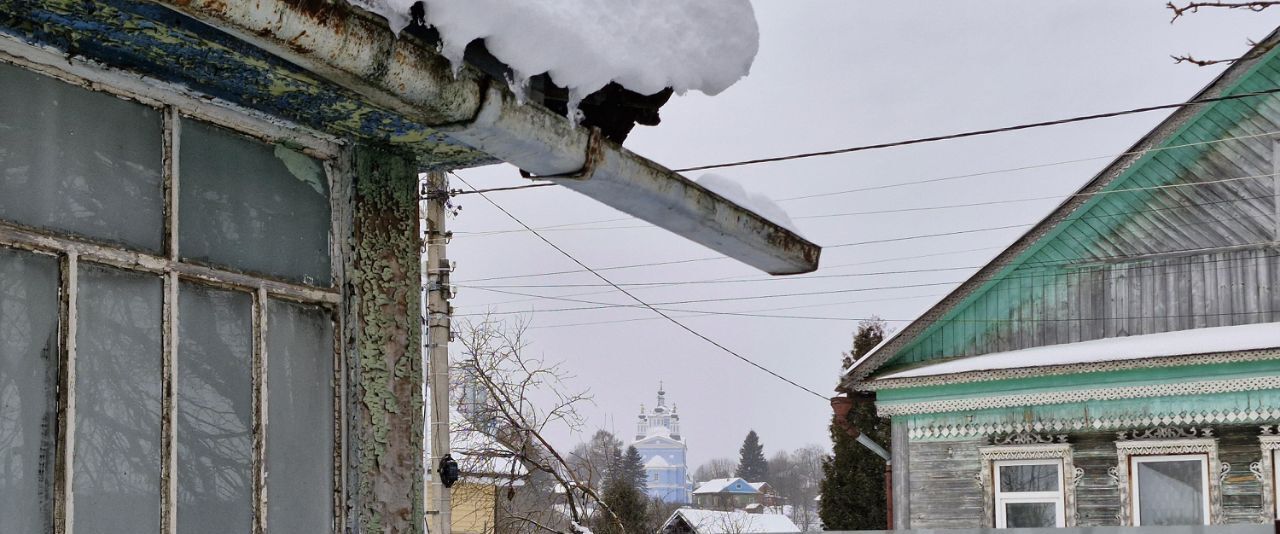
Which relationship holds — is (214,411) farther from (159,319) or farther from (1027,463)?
(1027,463)

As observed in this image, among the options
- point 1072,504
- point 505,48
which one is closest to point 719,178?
point 505,48

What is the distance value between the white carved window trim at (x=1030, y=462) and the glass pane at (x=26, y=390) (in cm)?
1172

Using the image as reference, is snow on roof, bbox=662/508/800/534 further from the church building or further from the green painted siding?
the church building

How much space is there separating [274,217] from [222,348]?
0.36 m

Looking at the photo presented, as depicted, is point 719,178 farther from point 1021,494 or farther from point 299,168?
point 1021,494

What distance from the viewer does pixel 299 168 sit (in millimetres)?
2840

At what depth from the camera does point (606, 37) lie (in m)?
2.73

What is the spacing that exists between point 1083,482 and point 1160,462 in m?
0.80

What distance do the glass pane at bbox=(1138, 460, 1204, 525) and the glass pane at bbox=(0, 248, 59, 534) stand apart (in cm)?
1159

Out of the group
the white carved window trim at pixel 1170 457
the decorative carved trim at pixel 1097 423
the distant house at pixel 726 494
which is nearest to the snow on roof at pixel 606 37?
the decorative carved trim at pixel 1097 423

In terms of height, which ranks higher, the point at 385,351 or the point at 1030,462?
the point at 385,351

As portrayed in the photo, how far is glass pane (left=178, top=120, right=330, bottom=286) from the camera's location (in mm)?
2508

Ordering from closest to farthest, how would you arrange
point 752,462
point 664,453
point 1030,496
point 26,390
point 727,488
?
1. point 26,390
2. point 1030,496
3. point 727,488
4. point 752,462
5. point 664,453

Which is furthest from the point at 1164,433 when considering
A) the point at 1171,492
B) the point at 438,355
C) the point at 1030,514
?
the point at 438,355
